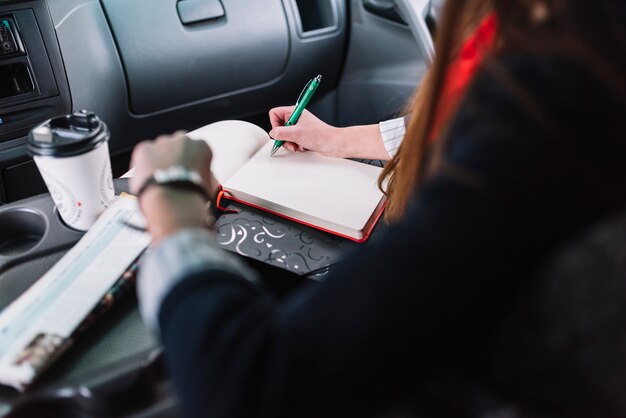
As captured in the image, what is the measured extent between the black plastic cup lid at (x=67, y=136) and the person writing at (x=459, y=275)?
0.22m

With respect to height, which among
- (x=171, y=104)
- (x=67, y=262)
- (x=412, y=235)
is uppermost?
(x=412, y=235)

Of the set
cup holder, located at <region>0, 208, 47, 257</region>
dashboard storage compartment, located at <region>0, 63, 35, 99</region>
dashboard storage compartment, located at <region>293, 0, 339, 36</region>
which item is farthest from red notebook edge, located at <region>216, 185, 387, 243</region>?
dashboard storage compartment, located at <region>293, 0, 339, 36</region>

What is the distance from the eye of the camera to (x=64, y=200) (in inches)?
23.0

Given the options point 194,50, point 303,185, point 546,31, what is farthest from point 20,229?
point 194,50

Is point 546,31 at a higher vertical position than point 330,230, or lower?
higher

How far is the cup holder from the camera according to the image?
2.07 ft

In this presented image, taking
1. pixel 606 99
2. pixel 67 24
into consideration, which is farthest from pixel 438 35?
pixel 67 24

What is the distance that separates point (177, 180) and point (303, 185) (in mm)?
247

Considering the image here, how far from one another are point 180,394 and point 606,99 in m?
0.35

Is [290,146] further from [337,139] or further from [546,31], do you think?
[546,31]

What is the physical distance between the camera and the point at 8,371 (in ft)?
1.34

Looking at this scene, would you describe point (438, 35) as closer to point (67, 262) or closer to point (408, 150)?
point (408, 150)

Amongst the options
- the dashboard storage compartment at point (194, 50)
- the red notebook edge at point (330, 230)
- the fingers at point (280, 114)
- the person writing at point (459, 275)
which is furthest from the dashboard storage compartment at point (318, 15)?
the person writing at point (459, 275)

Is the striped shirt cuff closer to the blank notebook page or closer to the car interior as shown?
the blank notebook page
